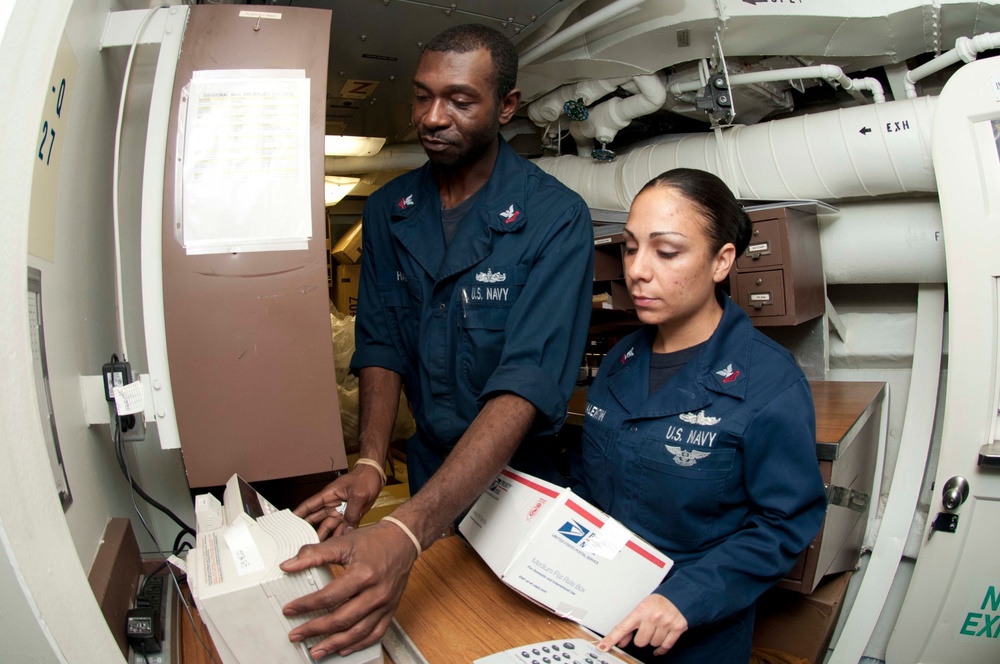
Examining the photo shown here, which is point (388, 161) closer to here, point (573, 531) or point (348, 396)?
point (348, 396)

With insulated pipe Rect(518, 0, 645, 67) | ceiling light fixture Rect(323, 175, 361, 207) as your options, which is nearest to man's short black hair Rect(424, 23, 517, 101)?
insulated pipe Rect(518, 0, 645, 67)

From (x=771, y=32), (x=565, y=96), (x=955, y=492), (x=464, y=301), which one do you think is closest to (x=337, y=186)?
(x=565, y=96)

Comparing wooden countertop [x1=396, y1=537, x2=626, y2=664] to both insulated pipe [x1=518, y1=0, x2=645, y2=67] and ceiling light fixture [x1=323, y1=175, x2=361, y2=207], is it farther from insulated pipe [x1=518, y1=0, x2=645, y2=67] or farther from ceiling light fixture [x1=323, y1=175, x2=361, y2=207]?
ceiling light fixture [x1=323, y1=175, x2=361, y2=207]

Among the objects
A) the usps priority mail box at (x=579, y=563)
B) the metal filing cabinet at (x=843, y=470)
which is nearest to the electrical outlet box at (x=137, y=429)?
the usps priority mail box at (x=579, y=563)

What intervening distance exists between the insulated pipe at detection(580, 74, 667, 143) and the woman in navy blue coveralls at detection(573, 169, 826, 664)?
1.38 m

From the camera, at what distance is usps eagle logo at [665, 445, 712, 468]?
50.4 inches

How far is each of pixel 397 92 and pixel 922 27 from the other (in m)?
1.86

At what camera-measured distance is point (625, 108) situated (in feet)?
9.25

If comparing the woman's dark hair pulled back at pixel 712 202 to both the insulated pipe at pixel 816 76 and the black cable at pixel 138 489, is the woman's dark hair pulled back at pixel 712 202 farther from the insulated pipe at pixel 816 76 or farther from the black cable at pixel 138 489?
the insulated pipe at pixel 816 76

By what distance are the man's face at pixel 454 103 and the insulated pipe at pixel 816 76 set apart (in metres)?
1.46

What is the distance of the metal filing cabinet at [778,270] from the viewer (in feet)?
7.75

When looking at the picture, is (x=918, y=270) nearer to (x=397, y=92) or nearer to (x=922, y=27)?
(x=922, y=27)

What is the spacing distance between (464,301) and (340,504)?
0.48 metres

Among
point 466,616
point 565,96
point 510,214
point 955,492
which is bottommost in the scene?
point 955,492
